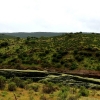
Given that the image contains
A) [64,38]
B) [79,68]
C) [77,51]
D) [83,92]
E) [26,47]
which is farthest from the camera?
[64,38]

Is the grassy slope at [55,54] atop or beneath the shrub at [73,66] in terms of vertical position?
atop

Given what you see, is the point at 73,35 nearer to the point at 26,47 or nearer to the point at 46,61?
the point at 26,47

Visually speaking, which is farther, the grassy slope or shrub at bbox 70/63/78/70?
the grassy slope

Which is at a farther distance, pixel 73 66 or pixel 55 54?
pixel 55 54

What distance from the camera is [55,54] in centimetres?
7994

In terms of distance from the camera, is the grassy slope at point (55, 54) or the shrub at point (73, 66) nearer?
the shrub at point (73, 66)

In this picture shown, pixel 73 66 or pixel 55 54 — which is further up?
pixel 55 54

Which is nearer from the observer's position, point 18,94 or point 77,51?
point 18,94

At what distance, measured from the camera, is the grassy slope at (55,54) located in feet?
241

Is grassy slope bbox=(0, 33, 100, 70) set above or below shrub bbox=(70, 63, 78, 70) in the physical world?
above

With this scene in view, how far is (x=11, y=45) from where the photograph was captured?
97.1 metres

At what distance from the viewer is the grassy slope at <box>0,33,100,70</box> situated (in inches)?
2891

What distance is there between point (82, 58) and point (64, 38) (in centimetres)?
2817

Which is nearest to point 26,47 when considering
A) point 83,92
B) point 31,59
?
point 31,59
